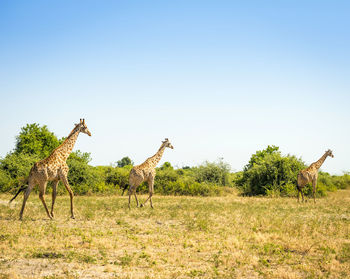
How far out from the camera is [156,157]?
16938 millimetres

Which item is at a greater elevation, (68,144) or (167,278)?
(68,144)

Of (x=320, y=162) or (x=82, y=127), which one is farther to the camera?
(x=320, y=162)

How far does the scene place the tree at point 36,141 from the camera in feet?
83.6

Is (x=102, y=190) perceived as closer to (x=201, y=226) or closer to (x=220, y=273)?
(x=201, y=226)

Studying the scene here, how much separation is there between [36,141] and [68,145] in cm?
1447


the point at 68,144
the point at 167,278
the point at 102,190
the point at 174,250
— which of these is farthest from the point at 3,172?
the point at 167,278

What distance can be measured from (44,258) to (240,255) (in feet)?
13.8

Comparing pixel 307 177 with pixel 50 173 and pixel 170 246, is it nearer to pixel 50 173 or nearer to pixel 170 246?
pixel 170 246

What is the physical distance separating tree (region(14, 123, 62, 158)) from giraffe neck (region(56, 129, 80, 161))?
43.7 ft

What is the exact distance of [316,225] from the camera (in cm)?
1135

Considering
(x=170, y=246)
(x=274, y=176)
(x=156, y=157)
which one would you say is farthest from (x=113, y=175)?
(x=170, y=246)

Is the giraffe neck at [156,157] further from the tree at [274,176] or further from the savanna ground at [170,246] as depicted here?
the tree at [274,176]

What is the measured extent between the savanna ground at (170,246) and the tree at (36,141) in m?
13.2

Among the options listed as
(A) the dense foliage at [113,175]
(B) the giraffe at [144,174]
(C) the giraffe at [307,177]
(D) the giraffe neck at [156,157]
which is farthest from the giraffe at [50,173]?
(C) the giraffe at [307,177]
